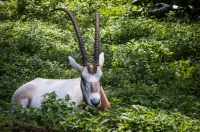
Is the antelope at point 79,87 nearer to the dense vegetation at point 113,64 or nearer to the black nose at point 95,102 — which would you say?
the black nose at point 95,102

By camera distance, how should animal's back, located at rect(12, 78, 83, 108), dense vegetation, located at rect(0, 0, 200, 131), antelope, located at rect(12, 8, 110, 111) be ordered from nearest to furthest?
dense vegetation, located at rect(0, 0, 200, 131), antelope, located at rect(12, 8, 110, 111), animal's back, located at rect(12, 78, 83, 108)

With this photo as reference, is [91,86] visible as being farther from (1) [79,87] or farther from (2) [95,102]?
(1) [79,87]

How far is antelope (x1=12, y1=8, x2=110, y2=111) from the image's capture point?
24.0ft

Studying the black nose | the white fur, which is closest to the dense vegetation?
the black nose

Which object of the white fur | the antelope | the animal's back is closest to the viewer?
the antelope

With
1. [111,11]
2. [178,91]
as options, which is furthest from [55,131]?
[111,11]

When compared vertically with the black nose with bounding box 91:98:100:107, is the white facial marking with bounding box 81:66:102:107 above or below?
above

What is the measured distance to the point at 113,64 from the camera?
1071 centimetres

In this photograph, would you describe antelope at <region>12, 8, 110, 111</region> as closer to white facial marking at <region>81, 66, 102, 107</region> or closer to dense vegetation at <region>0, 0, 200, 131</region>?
white facial marking at <region>81, 66, 102, 107</region>

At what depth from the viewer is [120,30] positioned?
13000mm

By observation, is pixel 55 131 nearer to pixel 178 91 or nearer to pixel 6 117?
pixel 6 117

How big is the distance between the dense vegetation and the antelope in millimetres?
237

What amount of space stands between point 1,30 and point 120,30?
10.8 ft

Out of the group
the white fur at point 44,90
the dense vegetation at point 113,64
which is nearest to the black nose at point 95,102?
the dense vegetation at point 113,64
